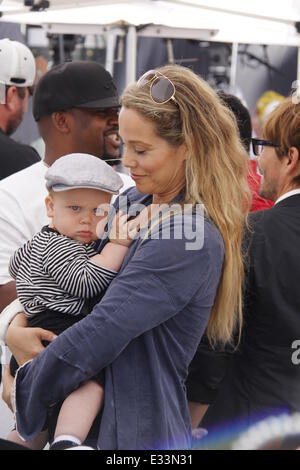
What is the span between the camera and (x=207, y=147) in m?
2.17

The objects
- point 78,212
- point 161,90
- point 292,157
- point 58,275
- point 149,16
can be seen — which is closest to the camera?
point 161,90

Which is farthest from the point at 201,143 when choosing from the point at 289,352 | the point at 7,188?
the point at 7,188

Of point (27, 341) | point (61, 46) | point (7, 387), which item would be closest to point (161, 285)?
point (27, 341)

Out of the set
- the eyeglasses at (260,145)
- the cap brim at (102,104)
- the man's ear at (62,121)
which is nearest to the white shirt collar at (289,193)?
the eyeglasses at (260,145)

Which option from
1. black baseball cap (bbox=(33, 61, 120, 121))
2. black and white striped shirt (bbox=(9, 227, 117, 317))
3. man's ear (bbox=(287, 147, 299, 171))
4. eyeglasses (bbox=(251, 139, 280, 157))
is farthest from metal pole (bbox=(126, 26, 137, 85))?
black and white striped shirt (bbox=(9, 227, 117, 317))

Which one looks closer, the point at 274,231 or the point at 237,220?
the point at 237,220

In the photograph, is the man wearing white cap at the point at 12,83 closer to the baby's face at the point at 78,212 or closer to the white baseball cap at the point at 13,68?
the white baseball cap at the point at 13,68

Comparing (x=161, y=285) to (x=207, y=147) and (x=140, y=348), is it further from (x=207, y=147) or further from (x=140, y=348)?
(x=207, y=147)

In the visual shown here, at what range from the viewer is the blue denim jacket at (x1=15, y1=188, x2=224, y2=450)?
199 centimetres

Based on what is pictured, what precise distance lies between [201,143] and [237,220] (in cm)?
26

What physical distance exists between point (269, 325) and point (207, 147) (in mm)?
816

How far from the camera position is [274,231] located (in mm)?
2699

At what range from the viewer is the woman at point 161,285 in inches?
78.7

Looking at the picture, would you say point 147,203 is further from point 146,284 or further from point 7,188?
point 7,188
